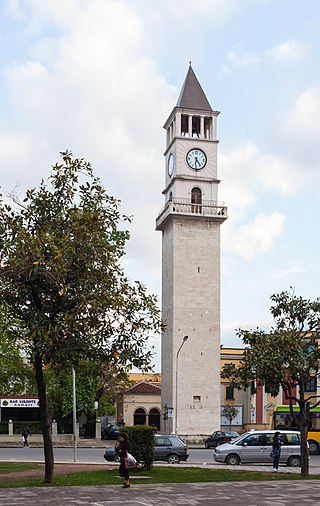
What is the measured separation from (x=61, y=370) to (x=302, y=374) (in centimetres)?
862

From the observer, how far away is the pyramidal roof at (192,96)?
6366cm

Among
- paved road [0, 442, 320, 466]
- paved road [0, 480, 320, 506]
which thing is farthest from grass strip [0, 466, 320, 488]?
paved road [0, 442, 320, 466]

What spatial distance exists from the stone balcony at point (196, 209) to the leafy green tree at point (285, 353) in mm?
34257

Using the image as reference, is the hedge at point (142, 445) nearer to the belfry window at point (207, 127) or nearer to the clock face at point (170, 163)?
the clock face at point (170, 163)

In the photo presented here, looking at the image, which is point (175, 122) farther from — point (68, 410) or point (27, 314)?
point (27, 314)

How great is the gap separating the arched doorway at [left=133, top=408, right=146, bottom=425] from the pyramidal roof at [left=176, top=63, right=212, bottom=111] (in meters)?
31.9

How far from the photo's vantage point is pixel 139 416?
77.4 meters

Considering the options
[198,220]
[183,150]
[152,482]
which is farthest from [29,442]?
[152,482]

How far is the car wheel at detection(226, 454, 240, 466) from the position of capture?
32344 mm

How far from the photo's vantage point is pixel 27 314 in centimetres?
1852

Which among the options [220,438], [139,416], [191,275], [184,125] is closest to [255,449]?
[220,438]

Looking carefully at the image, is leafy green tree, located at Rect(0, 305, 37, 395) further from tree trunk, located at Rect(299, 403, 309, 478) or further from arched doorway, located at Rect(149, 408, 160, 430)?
tree trunk, located at Rect(299, 403, 309, 478)

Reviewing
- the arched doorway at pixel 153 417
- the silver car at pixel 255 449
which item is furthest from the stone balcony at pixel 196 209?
the silver car at pixel 255 449

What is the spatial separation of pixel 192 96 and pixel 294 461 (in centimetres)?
3960
